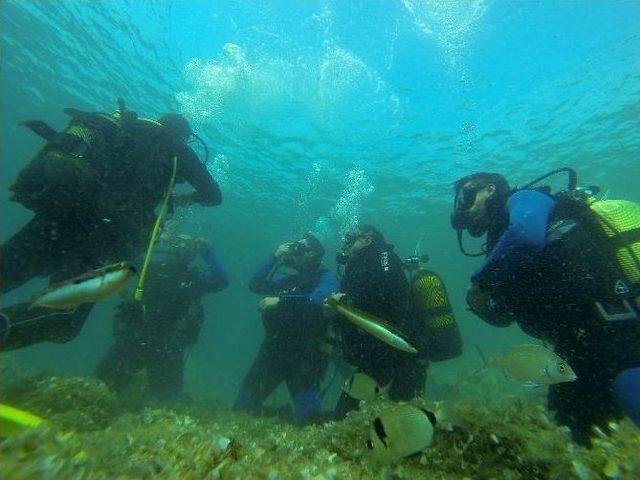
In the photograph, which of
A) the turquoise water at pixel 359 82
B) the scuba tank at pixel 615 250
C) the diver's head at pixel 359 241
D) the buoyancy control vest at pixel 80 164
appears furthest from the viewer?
the turquoise water at pixel 359 82

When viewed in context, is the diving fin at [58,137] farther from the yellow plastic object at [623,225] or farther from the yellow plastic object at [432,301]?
the yellow plastic object at [623,225]

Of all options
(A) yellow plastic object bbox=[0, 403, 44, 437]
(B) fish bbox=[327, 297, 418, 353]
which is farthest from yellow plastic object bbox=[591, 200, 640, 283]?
(A) yellow plastic object bbox=[0, 403, 44, 437]

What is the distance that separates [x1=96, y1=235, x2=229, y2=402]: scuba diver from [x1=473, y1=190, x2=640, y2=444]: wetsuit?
23.7 ft

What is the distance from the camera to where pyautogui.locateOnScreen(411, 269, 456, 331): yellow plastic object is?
580 centimetres

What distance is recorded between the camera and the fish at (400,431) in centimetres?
235

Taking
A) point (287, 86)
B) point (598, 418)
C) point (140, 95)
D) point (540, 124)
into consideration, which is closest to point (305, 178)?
point (287, 86)

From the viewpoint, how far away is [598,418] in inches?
177

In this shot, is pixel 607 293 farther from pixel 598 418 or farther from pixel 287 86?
pixel 287 86

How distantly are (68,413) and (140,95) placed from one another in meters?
21.8

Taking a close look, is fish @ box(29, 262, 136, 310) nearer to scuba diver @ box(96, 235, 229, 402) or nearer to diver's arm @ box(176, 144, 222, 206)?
diver's arm @ box(176, 144, 222, 206)

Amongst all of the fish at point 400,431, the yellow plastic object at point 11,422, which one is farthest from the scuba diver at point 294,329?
the yellow plastic object at point 11,422

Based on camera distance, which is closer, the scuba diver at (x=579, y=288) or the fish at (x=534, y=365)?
the fish at (x=534, y=365)

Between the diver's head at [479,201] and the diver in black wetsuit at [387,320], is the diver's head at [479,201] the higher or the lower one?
the higher one

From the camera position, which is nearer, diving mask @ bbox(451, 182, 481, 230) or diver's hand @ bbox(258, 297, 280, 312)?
diving mask @ bbox(451, 182, 481, 230)
